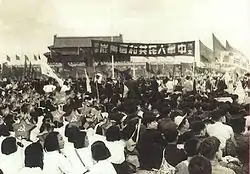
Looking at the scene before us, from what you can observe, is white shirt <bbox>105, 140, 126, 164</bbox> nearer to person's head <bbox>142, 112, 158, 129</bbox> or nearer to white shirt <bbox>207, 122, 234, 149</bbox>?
person's head <bbox>142, 112, 158, 129</bbox>

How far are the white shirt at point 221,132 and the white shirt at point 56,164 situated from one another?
41 centimetres

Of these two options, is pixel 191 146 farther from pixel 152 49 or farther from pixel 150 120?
A: pixel 152 49

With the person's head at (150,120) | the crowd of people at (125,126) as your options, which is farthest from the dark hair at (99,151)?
the person's head at (150,120)

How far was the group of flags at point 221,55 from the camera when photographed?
1202 mm

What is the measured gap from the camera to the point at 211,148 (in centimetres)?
120

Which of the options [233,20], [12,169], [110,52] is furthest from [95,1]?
[12,169]

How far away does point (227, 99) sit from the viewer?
4.03 ft

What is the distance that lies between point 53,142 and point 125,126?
20 centimetres

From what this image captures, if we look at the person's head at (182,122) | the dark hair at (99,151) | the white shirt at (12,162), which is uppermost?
the person's head at (182,122)

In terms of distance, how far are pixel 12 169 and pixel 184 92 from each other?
0.52 meters

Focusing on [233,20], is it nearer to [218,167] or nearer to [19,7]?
[218,167]

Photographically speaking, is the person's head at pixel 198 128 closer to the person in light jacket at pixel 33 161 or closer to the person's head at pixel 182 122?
the person's head at pixel 182 122

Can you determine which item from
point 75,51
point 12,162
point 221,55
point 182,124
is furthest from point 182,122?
point 12,162

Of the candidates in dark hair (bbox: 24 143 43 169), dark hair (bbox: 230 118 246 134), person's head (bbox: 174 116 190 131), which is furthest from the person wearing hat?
dark hair (bbox: 24 143 43 169)
